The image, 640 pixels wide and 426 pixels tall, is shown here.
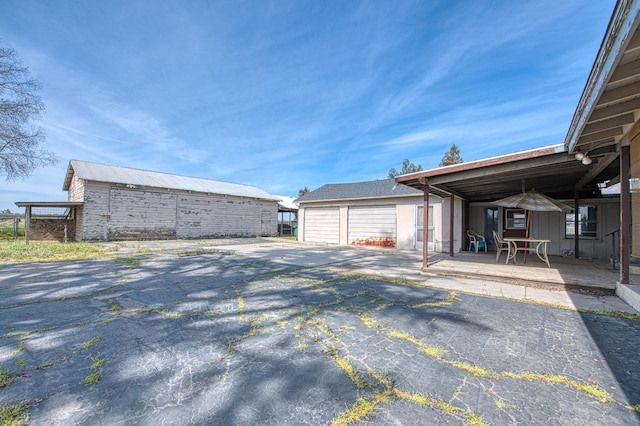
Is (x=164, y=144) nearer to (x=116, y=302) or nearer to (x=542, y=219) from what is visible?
(x=116, y=302)

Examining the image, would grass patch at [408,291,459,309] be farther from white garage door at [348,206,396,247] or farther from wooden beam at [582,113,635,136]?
white garage door at [348,206,396,247]

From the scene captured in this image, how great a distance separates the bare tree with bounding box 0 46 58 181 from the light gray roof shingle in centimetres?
1556

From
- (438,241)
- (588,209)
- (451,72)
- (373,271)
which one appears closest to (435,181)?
(373,271)

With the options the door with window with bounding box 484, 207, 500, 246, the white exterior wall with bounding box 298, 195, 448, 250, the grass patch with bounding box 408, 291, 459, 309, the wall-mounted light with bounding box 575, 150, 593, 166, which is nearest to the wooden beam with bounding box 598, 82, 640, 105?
the wall-mounted light with bounding box 575, 150, 593, 166

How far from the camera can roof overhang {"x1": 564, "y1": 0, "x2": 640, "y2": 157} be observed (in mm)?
2006

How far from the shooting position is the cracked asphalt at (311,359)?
1.63m

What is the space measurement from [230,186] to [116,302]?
62.6 feet

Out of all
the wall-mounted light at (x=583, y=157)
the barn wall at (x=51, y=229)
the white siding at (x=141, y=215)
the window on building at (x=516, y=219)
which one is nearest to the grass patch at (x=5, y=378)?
the wall-mounted light at (x=583, y=157)

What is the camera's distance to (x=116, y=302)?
3.84 meters

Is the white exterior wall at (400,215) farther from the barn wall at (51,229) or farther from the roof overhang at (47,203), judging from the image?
the barn wall at (51,229)

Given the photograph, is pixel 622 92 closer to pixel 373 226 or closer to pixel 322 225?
pixel 373 226

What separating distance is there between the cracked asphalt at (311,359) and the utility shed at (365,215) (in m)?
7.87

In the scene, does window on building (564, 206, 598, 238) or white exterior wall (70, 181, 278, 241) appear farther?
white exterior wall (70, 181, 278, 241)

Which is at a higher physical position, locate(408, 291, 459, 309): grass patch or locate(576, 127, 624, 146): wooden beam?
locate(576, 127, 624, 146): wooden beam
